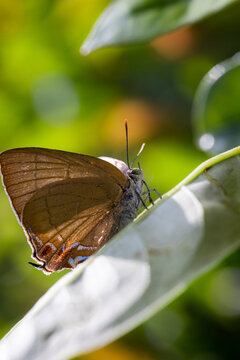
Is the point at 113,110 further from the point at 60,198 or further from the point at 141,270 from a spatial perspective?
the point at 141,270

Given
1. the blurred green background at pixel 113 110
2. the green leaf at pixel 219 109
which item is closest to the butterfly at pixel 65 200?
the green leaf at pixel 219 109

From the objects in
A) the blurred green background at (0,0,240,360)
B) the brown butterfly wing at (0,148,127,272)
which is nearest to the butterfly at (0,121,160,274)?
the brown butterfly wing at (0,148,127,272)

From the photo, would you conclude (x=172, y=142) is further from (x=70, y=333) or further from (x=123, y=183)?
(x=70, y=333)

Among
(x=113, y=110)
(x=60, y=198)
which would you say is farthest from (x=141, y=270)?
(x=113, y=110)

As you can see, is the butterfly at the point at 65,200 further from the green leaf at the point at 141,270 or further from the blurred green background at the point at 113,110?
the green leaf at the point at 141,270

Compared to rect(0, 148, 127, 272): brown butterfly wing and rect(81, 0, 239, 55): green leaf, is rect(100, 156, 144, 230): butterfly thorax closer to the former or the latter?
rect(0, 148, 127, 272): brown butterfly wing
